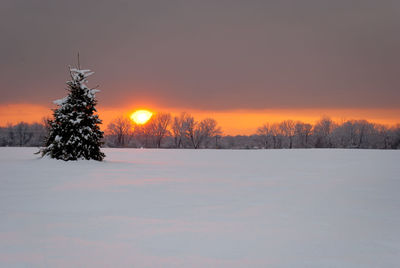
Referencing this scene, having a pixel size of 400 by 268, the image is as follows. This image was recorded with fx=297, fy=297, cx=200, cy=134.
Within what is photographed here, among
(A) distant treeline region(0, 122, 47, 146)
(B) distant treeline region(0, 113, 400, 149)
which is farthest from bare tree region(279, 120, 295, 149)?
(A) distant treeline region(0, 122, 47, 146)

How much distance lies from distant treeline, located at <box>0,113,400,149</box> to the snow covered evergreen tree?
59.9 metres

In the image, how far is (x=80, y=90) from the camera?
20031mm

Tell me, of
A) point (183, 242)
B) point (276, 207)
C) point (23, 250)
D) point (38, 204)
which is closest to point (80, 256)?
point (23, 250)

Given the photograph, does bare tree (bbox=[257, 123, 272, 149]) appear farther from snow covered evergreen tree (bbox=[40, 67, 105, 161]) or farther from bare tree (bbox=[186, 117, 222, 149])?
snow covered evergreen tree (bbox=[40, 67, 105, 161])

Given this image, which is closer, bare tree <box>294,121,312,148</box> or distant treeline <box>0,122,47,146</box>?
distant treeline <box>0,122,47,146</box>

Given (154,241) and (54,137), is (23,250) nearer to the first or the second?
(154,241)

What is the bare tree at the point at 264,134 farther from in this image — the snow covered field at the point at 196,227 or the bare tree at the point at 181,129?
the snow covered field at the point at 196,227

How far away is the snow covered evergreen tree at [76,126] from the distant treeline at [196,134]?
5994cm

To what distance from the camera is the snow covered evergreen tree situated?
61.0 feet

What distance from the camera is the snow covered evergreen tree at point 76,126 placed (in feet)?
61.0

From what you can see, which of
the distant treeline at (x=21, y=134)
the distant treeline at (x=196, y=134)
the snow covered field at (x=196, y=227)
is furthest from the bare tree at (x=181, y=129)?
the snow covered field at (x=196, y=227)

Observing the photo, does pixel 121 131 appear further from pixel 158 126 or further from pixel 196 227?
pixel 196 227

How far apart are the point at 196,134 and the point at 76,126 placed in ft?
207

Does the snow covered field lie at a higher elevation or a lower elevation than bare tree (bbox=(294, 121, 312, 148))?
lower
